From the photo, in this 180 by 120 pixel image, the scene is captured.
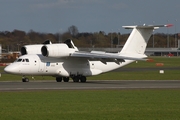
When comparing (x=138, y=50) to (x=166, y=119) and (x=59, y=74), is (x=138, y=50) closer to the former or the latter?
(x=59, y=74)

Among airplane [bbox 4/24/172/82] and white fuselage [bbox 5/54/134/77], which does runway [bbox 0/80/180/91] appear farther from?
white fuselage [bbox 5/54/134/77]

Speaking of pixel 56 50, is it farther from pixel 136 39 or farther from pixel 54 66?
pixel 136 39

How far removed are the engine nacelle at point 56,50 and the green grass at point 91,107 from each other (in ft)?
46.9

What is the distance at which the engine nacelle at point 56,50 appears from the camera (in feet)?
130

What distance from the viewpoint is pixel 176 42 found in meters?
190

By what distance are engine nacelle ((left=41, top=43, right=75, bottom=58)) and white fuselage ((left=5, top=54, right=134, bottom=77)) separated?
2.87ft

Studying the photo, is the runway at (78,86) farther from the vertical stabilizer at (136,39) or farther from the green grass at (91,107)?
the vertical stabilizer at (136,39)

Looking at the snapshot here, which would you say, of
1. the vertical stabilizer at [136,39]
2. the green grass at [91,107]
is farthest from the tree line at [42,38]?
the green grass at [91,107]

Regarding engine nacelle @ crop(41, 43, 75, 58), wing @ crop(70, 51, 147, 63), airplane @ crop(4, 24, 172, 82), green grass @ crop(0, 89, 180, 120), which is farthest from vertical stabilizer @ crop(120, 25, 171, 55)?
green grass @ crop(0, 89, 180, 120)

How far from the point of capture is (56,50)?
40.0m

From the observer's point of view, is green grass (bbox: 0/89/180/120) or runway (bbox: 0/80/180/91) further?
runway (bbox: 0/80/180/91)

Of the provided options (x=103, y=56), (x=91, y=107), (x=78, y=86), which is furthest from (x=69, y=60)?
(x=91, y=107)

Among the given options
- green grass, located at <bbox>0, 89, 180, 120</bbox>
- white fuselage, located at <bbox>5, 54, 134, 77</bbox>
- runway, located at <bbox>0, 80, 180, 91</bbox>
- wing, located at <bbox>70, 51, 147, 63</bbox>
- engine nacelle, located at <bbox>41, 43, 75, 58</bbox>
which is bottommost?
runway, located at <bbox>0, 80, 180, 91</bbox>

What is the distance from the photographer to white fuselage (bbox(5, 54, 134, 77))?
3981 centimetres
